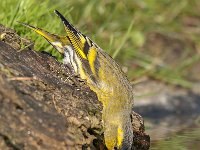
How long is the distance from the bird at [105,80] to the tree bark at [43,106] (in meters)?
0.07

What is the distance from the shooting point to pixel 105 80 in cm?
502

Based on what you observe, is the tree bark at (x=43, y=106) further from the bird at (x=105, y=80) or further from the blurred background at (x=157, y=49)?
the blurred background at (x=157, y=49)

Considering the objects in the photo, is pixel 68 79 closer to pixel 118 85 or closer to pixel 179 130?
pixel 118 85

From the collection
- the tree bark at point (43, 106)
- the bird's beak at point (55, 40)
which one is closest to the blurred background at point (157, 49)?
the bird's beak at point (55, 40)

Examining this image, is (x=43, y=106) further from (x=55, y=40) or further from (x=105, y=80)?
(x=55, y=40)

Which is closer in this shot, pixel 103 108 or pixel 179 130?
pixel 103 108

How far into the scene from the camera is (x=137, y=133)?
511 cm

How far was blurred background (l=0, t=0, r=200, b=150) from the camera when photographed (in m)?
7.85

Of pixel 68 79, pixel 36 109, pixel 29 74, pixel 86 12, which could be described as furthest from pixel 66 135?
pixel 86 12

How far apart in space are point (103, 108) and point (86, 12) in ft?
13.4

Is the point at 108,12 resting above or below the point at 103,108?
above

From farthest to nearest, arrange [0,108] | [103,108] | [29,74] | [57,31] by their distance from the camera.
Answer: [57,31], [103,108], [29,74], [0,108]

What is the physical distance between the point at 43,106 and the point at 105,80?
90 cm

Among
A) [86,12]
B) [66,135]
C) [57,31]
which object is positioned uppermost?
[86,12]
